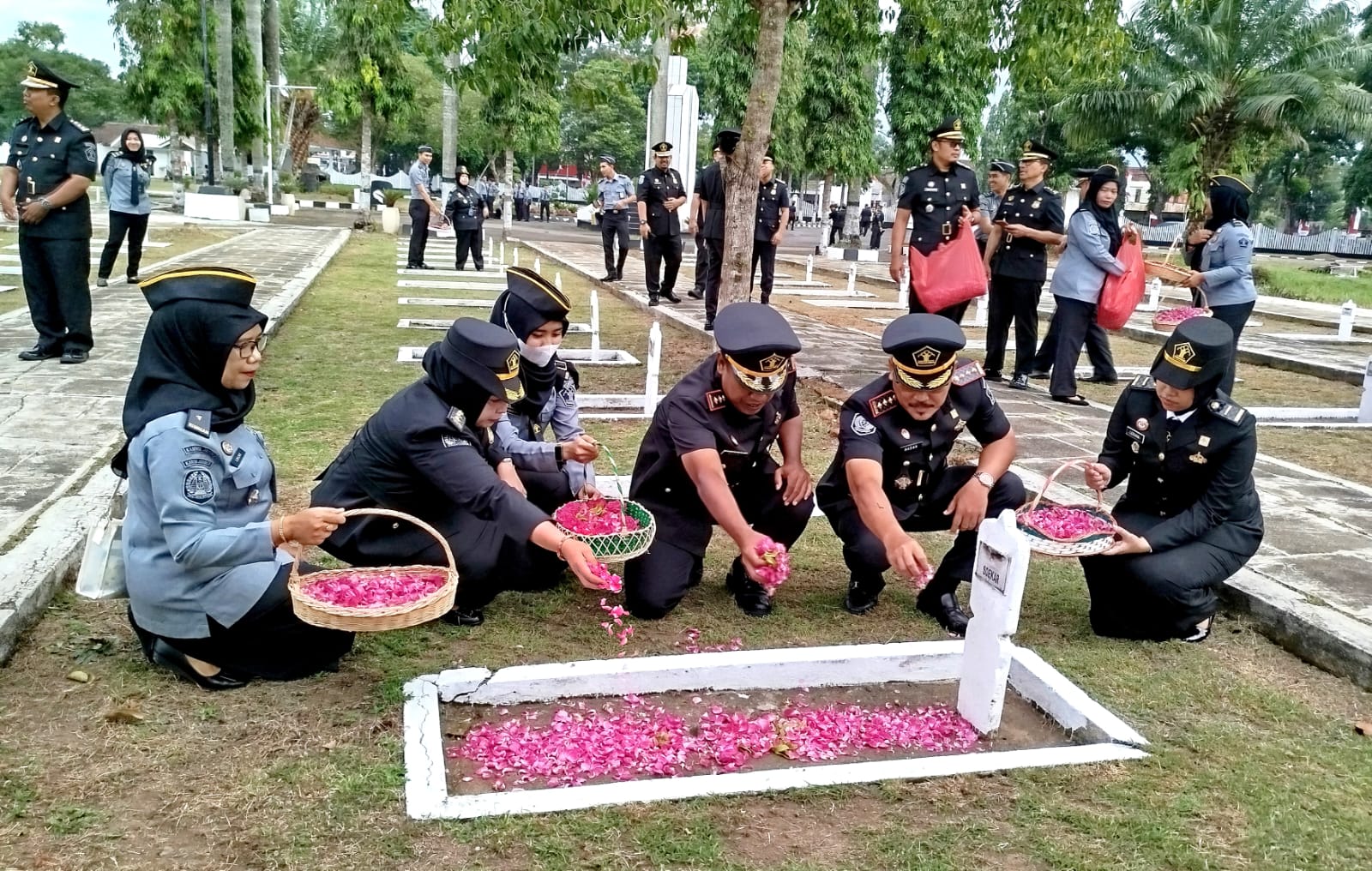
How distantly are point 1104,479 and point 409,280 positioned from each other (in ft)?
43.7

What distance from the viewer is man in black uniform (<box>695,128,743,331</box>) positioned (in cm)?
1098

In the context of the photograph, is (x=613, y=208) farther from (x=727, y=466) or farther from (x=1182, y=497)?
(x=1182, y=497)

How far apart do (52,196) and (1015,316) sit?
746 centimetres

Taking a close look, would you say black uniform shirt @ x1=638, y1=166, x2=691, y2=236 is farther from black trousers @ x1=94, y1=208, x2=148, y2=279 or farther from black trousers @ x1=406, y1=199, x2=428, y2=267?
black trousers @ x1=94, y1=208, x2=148, y2=279

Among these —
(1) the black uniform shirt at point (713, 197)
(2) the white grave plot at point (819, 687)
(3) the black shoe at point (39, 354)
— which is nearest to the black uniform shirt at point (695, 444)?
(2) the white grave plot at point (819, 687)

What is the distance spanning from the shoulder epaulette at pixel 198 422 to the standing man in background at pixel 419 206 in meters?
14.1

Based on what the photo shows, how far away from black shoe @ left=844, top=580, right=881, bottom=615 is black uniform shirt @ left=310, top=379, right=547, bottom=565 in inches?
59.9

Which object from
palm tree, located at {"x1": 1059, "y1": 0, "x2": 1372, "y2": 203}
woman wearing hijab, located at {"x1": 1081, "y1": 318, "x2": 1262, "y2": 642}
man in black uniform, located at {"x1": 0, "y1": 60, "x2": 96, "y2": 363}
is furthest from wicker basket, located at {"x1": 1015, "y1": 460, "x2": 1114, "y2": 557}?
palm tree, located at {"x1": 1059, "y1": 0, "x2": 1372, "y2": 203}

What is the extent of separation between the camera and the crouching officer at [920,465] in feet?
12.9

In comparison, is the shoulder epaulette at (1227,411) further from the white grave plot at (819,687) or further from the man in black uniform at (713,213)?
the man in black uniform at (713,213)

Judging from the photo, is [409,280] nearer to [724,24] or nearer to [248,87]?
[724,24]

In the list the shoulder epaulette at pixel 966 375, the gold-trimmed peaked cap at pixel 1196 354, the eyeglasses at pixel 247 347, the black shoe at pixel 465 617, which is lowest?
the black shoe at pixel 465 617

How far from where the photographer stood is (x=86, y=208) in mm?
7793

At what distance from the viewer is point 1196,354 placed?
403 centimetres
